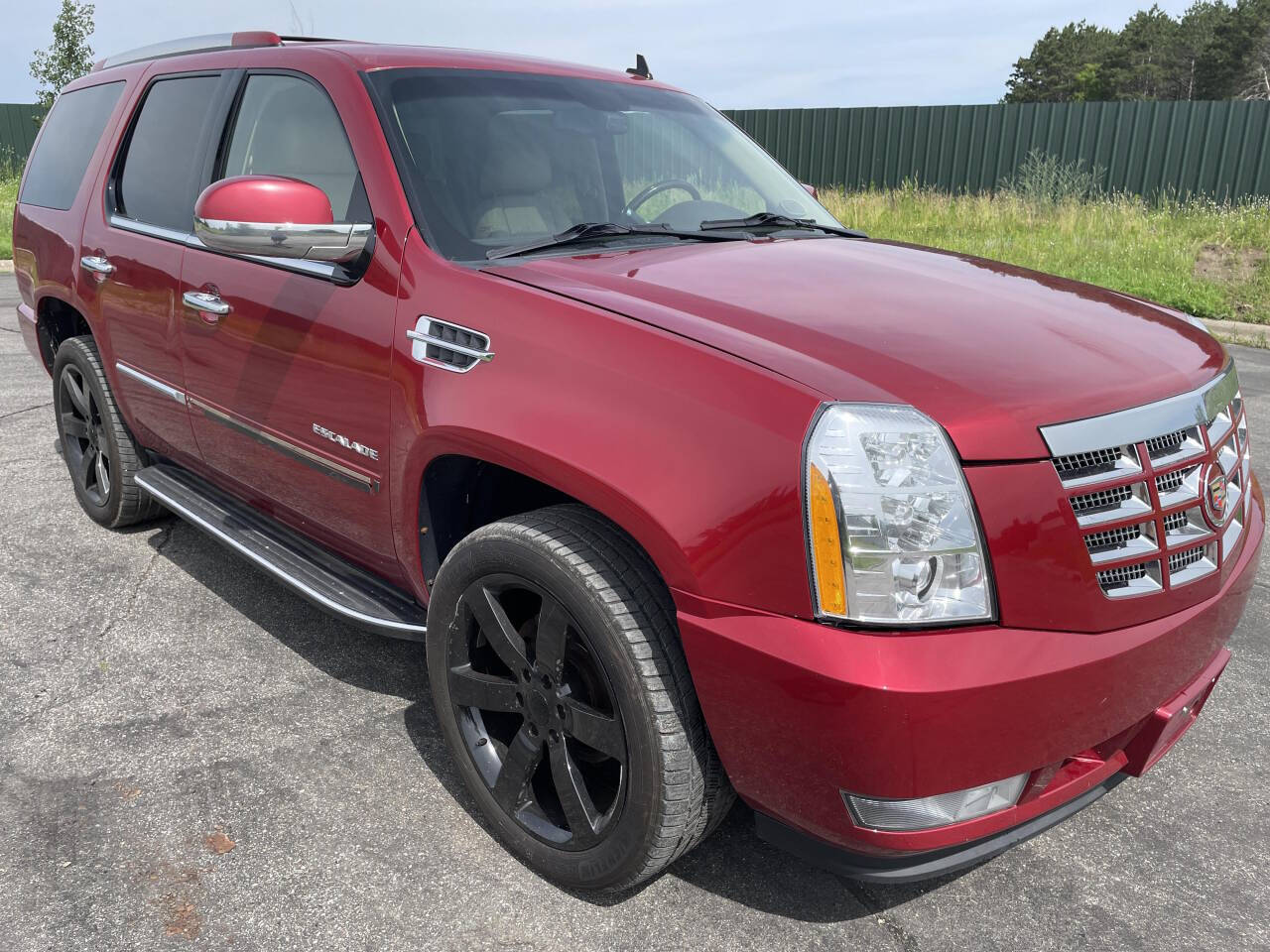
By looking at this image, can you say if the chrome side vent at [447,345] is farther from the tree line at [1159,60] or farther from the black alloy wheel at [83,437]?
the tree line at [1159,60]

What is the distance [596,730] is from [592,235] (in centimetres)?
136

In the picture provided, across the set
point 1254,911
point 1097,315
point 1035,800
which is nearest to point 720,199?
point 1097,315

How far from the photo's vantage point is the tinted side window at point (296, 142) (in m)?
2.80

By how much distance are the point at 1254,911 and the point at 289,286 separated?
284 centimetres

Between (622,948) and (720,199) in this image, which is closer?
(622,948)

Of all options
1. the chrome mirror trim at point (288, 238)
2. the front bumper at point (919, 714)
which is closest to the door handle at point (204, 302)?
the chrome mirror trim at point (288, 238)

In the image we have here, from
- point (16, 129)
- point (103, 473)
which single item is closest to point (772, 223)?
point (103, 473)

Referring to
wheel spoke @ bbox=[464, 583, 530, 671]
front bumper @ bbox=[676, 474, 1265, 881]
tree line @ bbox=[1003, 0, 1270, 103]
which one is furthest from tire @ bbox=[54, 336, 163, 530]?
tree line @ bbox=[1003, 0, 1270, 103]

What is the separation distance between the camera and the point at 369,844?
245 cm

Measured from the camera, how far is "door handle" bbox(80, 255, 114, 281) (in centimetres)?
386

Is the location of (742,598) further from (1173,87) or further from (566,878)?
(1173,87)

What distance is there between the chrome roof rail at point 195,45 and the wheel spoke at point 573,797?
2515 mm

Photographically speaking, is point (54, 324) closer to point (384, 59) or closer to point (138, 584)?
point (138, 584)

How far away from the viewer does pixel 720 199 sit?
3309 millimetres
